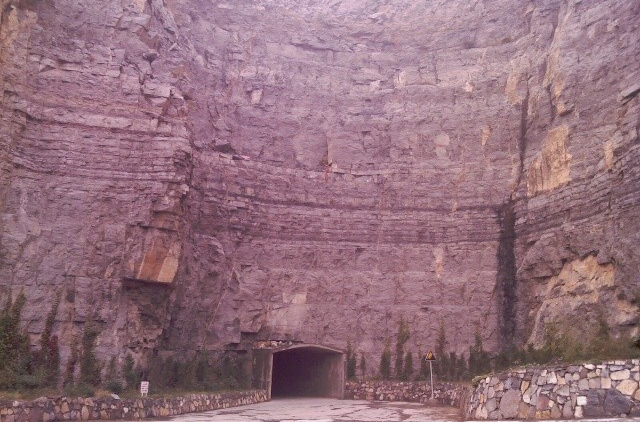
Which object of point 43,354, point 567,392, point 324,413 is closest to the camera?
point 567,392

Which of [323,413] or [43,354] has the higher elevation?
[43,354]

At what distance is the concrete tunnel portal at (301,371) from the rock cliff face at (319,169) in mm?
1242

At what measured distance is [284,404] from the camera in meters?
24.9

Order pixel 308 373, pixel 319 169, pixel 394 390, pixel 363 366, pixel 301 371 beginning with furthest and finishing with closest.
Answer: pixel 301 371 < pixel 319 169 < pixel 308 373 < pixel 363 366 < pixel 394 390

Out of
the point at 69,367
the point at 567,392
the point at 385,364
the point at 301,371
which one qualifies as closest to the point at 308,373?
the point at 301,371

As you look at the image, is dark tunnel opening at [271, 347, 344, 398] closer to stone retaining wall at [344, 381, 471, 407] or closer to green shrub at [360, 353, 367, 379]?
stone retaining wall at [344, 381, 471, 407]

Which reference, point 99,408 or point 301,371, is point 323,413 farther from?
point 301,371

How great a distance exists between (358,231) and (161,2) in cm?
1447

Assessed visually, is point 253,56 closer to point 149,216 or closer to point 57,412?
point 149,216

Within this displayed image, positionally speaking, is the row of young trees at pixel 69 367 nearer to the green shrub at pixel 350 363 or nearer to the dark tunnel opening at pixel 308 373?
the dark tunnel opening at pixel 308 373

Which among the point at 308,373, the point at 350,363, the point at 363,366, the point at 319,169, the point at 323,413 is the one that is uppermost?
the point at 319,169

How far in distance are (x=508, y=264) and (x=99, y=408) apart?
1934 centimetres

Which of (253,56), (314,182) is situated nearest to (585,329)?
(314,182)

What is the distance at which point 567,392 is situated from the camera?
12.8 metres
